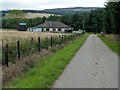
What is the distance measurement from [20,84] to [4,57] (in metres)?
3.50

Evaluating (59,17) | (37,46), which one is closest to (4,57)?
(37,46)

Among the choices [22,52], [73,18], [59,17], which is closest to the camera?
[22,52]

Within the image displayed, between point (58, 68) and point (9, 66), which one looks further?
point (58, 68)

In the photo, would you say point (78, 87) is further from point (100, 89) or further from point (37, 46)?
point (37, 46)

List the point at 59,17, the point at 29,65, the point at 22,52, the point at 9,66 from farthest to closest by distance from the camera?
1. the point at 59,17
2. the point at 22,52
3. the point at 29,65
4. the point at 9,66

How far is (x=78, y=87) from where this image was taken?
10.6m

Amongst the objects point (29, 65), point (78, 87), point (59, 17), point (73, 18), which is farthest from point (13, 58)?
point (59, 17)

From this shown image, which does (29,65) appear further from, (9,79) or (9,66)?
(9,79)

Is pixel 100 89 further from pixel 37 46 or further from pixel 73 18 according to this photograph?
pixel 73 18

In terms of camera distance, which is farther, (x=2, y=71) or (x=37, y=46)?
(x=37, y=46)

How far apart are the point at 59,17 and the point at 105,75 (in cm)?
15300

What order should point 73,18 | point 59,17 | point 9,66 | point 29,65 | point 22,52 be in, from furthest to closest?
point 59,17 < point 73,18 < point 22,52 < point 29,65 < point 9,66

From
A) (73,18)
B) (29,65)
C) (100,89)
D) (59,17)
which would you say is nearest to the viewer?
(100,89)

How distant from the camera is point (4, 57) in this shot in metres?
13.7
